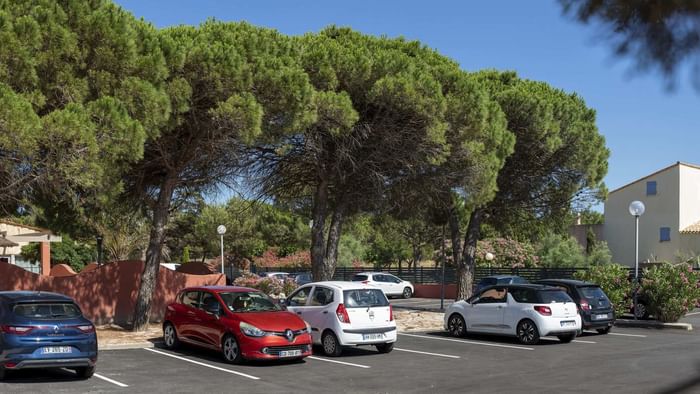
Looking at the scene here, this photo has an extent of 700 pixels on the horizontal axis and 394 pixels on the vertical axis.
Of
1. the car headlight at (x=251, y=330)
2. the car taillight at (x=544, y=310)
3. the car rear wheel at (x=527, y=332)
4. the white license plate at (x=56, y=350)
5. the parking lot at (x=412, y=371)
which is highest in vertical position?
the car taillight at (x=544, y=310)

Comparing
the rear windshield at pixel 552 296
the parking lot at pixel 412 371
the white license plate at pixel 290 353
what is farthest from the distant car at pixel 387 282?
the white license plate at pixel 290 353

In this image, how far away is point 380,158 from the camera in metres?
22.4

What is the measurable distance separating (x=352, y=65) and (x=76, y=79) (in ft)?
25.0

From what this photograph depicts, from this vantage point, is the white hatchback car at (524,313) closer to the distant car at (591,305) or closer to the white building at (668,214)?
the distant car at (591,305)

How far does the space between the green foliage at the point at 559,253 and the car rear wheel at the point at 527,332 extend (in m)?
29.6

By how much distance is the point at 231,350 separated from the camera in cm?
1405

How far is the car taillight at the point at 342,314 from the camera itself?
49.9ft

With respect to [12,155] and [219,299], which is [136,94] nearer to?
[12,155]

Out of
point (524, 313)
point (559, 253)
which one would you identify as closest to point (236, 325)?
point (524, 313)

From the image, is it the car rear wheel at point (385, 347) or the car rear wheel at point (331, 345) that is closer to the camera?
the car rear wheel at point (331, 345)

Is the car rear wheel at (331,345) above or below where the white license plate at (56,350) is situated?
below

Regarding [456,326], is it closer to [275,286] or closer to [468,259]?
[275,286]

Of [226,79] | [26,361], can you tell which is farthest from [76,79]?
[26,361]

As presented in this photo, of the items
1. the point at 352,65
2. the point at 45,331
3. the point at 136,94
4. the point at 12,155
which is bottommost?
the point at 45,331
